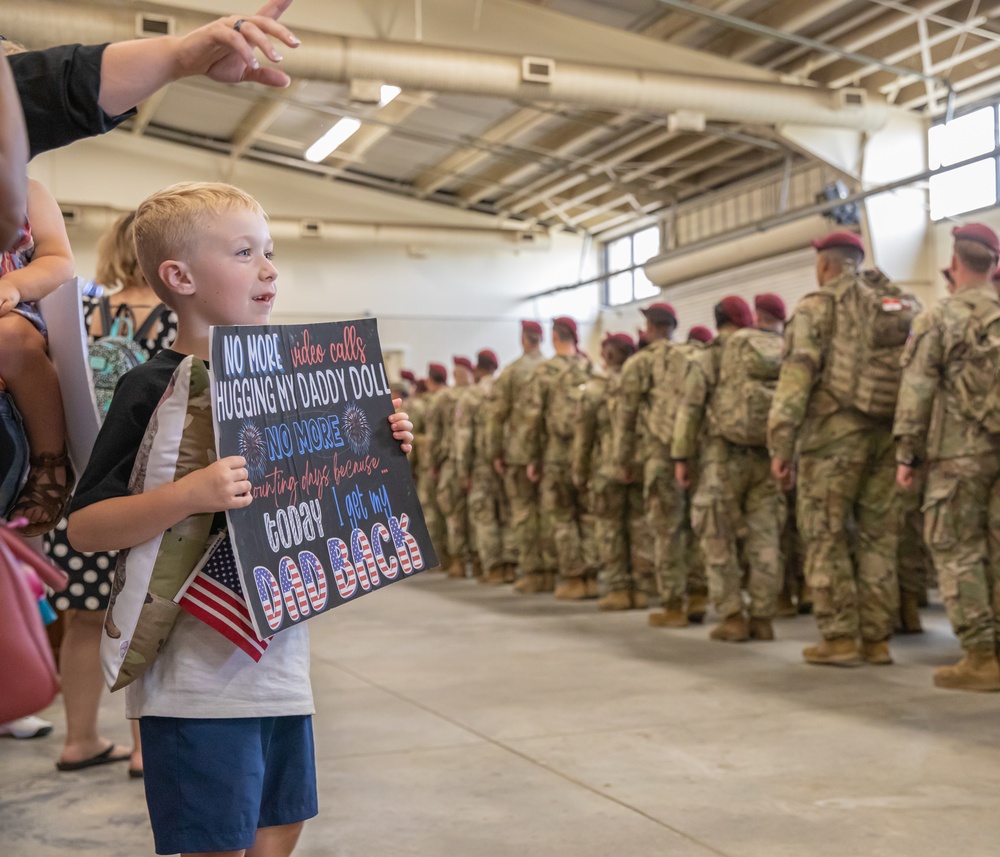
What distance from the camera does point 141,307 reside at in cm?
305

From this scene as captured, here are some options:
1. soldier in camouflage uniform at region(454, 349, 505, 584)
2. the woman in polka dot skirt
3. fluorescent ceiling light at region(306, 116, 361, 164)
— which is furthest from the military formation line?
fluorescent ceiling light at region(306, 116, 361, 164)

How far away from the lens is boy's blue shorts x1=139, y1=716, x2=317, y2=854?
1412 millimetres

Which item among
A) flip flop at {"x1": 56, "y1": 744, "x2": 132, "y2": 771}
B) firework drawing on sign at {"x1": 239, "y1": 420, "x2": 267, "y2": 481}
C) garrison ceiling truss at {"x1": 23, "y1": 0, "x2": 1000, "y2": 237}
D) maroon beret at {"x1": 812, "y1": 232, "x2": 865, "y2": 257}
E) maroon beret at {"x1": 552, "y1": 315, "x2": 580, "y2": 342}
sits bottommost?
flip flop at {"x1": 56, "y1": 744, "x2": 132, "y2": 771}

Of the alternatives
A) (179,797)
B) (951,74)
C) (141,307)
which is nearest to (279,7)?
(179,797)

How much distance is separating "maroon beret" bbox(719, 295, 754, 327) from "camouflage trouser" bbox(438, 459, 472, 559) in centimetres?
401

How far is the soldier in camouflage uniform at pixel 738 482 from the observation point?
5.34 meters

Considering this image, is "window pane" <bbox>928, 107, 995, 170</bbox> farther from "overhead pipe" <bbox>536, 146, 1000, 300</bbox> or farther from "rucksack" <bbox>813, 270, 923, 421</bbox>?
"rucksack" <bbox>813, 270, 923, 421</bbox>

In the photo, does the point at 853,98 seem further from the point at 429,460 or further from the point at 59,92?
the point at 59,92

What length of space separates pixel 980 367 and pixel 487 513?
5.10 m

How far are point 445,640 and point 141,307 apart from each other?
313 cm

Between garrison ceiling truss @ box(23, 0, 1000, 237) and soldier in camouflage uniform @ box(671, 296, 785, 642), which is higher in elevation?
garrison ceiling truss @ box(23, 0, 1000, 237)

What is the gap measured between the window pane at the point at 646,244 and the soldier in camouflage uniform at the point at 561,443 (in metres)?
8.82

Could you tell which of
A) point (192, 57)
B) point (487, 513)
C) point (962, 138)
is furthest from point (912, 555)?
point (962, 138)

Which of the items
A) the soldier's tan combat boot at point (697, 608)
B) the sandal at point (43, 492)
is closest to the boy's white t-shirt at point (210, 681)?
the sandal at point (43, 492)
